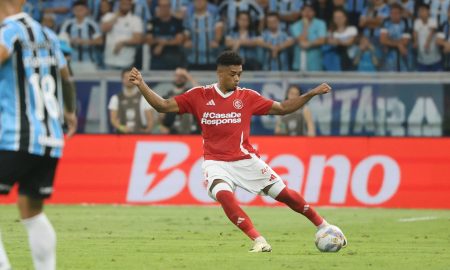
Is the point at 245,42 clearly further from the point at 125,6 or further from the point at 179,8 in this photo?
the point at 125,6

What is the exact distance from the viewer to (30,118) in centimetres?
791

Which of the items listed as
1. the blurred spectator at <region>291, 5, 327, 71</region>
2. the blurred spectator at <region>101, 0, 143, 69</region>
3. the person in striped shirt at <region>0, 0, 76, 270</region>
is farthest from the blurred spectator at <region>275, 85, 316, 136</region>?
the person in striped shirt at <region>0, 0, 76, 270</region>

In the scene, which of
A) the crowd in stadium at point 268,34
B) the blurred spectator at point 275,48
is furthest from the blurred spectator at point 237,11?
the blurred spectator at point 275,48

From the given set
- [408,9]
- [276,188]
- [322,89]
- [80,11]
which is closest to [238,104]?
[276,188]

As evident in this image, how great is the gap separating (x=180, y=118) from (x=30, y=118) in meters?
13.4

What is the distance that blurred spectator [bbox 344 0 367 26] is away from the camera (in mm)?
22547

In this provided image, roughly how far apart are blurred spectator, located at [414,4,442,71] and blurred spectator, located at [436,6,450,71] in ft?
0.33

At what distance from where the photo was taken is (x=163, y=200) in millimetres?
20156

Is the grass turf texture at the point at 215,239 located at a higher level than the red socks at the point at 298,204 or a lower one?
lower

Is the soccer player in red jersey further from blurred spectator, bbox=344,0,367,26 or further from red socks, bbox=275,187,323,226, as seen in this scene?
blurred spectator, bbox=344,0,367,26

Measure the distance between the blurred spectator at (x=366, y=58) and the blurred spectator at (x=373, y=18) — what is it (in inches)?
7.1

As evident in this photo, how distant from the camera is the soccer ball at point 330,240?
38.9 ft

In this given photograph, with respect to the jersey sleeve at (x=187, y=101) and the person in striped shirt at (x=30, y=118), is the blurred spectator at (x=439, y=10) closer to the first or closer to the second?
the jersey sleeve at (x=187, y=101)

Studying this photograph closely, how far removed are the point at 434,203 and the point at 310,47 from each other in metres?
4.13
